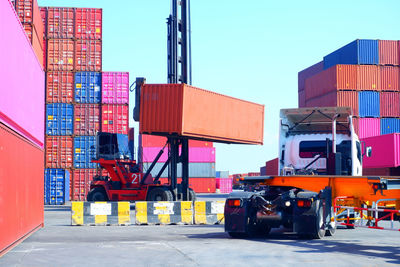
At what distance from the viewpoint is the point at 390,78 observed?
4588 centimetres

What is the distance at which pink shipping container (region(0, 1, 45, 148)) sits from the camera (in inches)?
438

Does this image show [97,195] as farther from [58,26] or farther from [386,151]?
[386,151]

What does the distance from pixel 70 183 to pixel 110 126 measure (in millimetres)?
4836

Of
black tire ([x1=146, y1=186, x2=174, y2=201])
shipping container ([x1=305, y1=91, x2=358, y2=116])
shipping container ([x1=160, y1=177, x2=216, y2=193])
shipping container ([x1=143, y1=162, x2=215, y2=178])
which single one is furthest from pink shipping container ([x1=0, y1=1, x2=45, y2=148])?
shipping container ([x1=160, y1=177, x2=216, y2=193])

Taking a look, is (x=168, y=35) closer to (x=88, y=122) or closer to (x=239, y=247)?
(x=88, y=122)

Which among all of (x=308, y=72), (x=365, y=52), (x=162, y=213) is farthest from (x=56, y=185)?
(x=308, y=72)

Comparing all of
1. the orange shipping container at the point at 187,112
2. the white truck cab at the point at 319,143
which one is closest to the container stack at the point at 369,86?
the orange shipping container at the point at 187,112

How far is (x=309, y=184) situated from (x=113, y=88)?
28.6 m

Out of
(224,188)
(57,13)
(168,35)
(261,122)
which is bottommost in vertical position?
(224,188)

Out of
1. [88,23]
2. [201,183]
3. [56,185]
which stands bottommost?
[201,183]

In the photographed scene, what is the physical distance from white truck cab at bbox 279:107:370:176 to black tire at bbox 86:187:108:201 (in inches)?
575

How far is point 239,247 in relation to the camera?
12.4 m

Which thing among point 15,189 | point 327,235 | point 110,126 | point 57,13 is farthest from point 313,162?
point 57,13

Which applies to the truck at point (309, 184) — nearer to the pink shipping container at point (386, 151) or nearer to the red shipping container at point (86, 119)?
the pink shipping container at point (386, 151)
